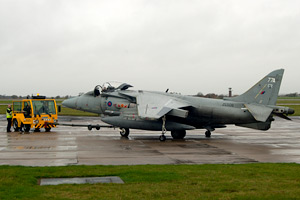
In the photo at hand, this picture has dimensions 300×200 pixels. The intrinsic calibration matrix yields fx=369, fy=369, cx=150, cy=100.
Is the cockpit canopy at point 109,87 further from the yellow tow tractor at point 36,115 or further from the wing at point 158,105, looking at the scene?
the yellow tow tractor at point 36,115

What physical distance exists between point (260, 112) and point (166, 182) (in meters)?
11.5

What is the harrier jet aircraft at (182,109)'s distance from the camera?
19.9 metres

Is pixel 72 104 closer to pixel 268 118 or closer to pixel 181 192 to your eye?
pixel 268 118

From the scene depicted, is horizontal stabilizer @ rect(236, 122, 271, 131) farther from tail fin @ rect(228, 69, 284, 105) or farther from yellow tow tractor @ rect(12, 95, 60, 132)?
yellow tow tractor @ rect(12, 95, 60, 132)

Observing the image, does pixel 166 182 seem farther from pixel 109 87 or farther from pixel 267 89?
pixel 109 87

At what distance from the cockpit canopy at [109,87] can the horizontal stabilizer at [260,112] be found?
7.90m

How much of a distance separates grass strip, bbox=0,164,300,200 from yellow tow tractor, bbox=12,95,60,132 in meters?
14.1

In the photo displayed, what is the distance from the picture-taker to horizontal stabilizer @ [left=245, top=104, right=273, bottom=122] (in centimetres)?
1936

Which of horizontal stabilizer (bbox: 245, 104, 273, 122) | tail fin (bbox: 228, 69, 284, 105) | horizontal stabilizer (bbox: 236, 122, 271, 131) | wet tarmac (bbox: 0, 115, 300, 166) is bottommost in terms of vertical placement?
wet tarmac (bbox: 0, 115, 300, 166)

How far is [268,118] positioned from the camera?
1986 centimetres

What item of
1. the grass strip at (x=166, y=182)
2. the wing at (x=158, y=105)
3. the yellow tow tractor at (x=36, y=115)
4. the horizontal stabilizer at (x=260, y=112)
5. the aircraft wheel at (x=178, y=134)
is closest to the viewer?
the grass strip at (x=166, y=182)

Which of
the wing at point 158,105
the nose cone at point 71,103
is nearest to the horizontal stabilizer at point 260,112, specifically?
the wing at point 158,105

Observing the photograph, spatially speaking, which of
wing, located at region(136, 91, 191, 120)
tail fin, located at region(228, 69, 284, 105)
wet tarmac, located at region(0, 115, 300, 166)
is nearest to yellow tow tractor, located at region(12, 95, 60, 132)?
wet tarmac, located at region(0, 115, 300, 166)

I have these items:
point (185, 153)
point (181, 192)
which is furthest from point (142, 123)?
point (181, 192)
